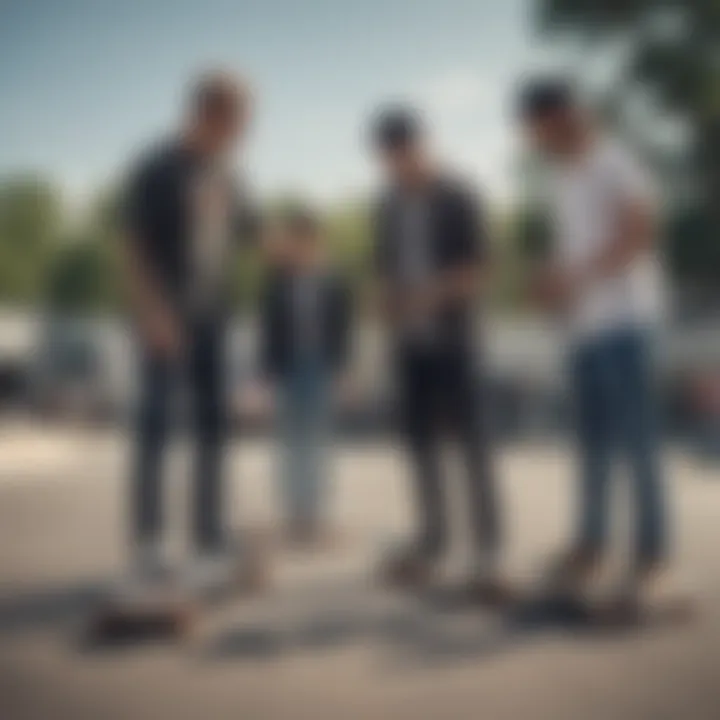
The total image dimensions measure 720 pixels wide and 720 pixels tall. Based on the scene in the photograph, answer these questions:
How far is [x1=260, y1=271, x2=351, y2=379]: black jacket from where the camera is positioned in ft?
3.54

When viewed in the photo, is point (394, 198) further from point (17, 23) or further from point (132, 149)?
point (17, 23)

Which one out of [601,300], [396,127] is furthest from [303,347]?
[601,300]

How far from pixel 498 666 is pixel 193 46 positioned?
806 millimetres

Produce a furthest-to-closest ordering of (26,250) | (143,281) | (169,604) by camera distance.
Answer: (169,604), (143,281), (26,250)

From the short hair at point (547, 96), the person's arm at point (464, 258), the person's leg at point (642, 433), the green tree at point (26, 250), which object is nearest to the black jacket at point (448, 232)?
the person's arm at point (464, 258)

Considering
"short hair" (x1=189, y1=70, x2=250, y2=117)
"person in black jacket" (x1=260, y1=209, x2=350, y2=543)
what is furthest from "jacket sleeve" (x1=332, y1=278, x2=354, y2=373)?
"short hair" (x1=189, y1=70, x2=250, y2=117)

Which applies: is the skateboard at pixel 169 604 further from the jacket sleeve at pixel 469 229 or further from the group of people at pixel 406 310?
the jacket sleeve at pixel 469 229

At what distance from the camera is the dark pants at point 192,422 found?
1.16 meters

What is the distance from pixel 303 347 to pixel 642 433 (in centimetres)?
43

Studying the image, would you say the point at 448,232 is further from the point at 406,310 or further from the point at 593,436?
the point at 593,436

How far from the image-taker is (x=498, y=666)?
49.6 inches

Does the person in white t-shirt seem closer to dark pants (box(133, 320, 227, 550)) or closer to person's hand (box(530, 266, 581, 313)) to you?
person's hand (box(530, 266, 581, 313))

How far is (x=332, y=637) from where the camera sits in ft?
4.35

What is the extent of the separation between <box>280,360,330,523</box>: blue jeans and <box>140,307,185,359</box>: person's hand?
0.44 ft
